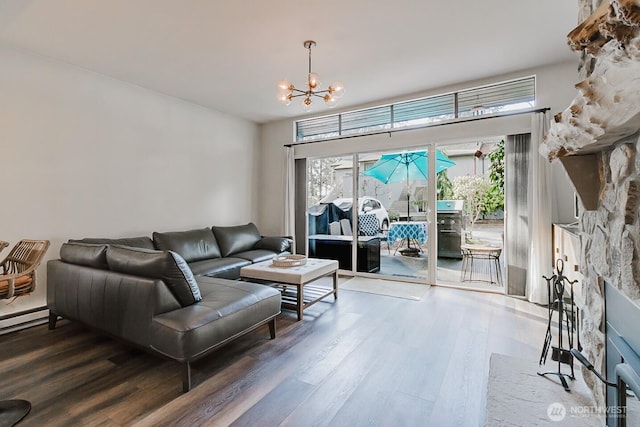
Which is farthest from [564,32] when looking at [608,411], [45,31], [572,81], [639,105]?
[45,31]

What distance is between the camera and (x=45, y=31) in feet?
9.39

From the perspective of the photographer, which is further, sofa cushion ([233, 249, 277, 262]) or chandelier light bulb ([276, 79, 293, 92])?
sofa cushion ([233, 249, 277, 262])

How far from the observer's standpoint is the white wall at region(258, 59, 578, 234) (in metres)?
3.68

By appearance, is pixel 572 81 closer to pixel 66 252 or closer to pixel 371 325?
pixel 371 325

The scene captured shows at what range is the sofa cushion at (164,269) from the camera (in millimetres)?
2164

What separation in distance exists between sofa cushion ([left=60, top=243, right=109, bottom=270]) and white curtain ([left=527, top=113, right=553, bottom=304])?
4492 mm

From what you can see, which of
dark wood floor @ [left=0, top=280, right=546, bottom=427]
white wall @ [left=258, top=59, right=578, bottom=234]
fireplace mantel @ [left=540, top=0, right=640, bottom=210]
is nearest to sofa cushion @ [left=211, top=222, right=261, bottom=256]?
white wall @ [left=258, top=59, right=578, bottom=234]

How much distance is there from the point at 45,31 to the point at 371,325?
4106mm

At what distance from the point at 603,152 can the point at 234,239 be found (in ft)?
14.2

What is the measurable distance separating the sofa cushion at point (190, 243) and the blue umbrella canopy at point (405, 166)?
2.68m

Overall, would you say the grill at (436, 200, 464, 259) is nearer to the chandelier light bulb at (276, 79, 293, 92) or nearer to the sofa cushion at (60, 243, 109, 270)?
the chandelier light bulb at (276, 79, 293, 92)

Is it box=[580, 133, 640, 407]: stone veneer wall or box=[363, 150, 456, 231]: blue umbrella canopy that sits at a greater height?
box=[363, 150, 456, 231]: blue umbrella canopy

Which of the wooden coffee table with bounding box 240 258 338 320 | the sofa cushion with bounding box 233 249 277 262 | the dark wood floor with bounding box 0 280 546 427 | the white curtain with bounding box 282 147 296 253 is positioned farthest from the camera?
the white curtain with bounding box 282 147 296 253

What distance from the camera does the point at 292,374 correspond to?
219 cm
